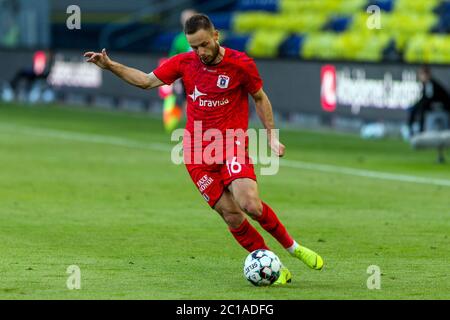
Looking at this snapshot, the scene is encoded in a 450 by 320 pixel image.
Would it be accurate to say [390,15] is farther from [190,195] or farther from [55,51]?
[190,195]

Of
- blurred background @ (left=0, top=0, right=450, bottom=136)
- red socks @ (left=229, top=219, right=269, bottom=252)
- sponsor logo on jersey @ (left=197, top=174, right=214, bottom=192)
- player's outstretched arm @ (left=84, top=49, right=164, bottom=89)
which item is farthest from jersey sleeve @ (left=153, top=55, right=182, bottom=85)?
blurred background @ (left=0, top=0, right=450, bottom=136)

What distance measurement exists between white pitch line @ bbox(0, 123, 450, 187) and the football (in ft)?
29.4

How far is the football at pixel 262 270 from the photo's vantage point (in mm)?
10234

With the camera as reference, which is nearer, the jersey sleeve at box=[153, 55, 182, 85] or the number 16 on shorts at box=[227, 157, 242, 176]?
the number 16 on shorts at box=[227, 157, 242, 176]

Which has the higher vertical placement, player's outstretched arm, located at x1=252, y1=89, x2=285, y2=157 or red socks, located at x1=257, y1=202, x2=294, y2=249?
player's outstretched arm, located at x1=252, y1=89, x2=285, y2=157

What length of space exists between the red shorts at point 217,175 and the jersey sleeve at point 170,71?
765mm

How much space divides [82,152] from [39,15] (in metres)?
20.8

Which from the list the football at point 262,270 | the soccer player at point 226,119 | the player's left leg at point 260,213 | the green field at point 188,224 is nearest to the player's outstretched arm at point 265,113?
the soccer player at point 226,119

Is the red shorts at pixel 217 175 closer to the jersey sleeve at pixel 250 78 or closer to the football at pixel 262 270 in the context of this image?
the jersey sleeve at pixel 250 78

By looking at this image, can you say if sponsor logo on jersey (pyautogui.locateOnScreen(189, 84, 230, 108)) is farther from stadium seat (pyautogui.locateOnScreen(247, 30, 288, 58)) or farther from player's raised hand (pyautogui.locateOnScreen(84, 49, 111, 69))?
stadium seat (pyautogui.locateOnScreen(247, 30, 288, 58))

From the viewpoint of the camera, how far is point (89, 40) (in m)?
45.4

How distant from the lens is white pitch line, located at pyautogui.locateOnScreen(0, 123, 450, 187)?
1977cm

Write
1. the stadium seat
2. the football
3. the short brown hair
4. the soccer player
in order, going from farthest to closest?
the stadium seat < the soccer player < the short brown hair < the football

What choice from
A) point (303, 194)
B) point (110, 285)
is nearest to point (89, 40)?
point (303, 194)
